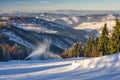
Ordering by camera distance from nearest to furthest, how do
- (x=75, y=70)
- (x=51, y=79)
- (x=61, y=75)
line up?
(x=51, y=79), (x=61, y=75), (x=75, y=70)

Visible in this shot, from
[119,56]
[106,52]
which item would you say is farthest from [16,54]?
[119,56]

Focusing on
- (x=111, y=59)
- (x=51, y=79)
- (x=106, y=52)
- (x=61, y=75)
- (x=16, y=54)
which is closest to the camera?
(x=51, y=79)

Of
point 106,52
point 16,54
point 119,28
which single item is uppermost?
point 119,28

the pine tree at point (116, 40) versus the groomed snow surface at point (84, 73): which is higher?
the groomed snow surface at point (84, 73)

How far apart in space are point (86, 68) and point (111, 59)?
1905mm

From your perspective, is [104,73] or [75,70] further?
[75,70]

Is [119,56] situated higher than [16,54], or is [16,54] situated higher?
[119,56]

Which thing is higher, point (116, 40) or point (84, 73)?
point (84, 73)

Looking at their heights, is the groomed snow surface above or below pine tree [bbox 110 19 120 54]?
above

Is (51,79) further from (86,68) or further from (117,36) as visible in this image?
(117,36)

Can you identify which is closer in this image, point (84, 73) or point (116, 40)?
point (84, 73)

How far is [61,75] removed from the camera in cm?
1534

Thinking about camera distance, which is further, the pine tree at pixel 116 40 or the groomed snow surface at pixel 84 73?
the pine tree at pixel 116 40

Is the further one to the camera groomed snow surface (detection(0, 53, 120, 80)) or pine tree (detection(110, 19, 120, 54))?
pine tree (detection(110, 19, 120, 54))
